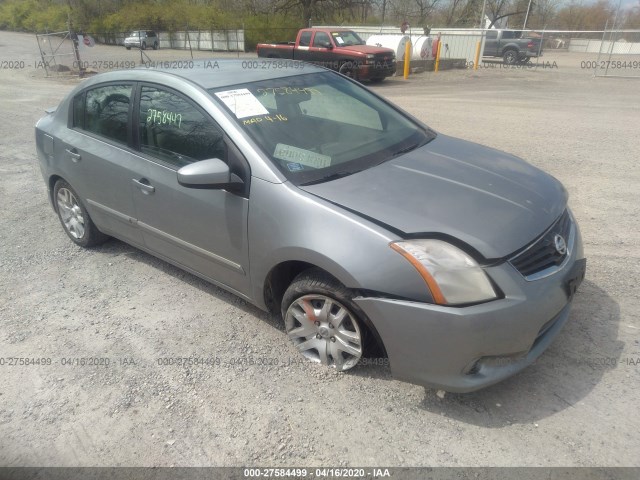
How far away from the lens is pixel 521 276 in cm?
230

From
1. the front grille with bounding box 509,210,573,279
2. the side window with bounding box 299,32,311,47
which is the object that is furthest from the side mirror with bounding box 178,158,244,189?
the side window with bounding box 299,32,311,47

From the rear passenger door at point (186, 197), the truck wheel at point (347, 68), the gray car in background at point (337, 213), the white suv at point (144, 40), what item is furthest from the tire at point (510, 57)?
the white suv at point (144, 40)

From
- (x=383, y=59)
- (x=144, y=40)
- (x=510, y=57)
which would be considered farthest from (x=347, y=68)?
(x=144, y=40)

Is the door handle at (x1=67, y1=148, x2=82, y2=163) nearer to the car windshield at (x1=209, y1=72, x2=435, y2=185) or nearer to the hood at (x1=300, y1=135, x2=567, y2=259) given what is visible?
the car windshield at (x1=209, y1=72, x2=435, y2=185)

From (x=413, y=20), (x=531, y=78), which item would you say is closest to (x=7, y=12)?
(x=413, y=20)

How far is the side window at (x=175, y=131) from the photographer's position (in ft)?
9.71

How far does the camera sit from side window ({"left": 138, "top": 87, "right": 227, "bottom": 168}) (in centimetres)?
296

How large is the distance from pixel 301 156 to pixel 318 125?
47 cm

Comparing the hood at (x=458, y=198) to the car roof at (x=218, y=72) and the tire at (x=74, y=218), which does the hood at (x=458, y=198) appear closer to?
the car roof at (x=218, y=72)

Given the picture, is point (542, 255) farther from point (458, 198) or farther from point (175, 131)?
point (175, 131)

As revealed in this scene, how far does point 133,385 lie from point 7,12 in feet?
229

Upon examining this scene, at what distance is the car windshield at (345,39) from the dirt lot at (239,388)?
13.6 metres

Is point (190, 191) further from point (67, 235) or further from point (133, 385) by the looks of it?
point (67, 235)

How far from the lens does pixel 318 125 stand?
3215 mm
